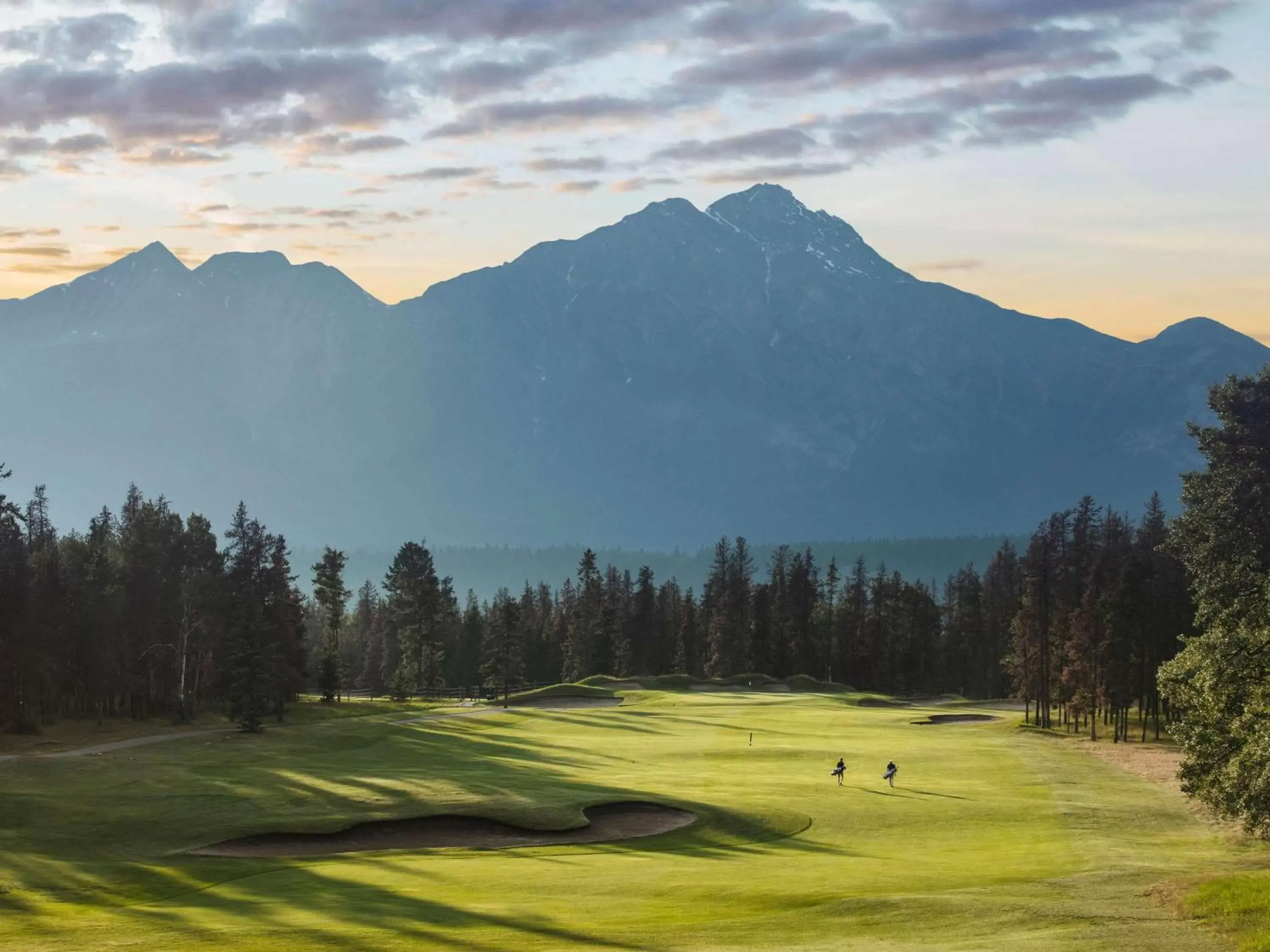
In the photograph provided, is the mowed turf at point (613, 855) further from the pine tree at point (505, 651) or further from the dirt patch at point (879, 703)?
the dirt patch at point (879, 703)

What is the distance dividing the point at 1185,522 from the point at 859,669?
449 ft

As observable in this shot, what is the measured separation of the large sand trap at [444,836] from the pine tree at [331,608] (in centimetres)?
7323

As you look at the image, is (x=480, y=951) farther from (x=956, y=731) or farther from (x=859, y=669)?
(x=859, y=669)

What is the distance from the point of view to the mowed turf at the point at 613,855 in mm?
34969

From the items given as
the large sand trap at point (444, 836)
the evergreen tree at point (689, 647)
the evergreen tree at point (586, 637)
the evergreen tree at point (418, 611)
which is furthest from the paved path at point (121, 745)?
the evergreen tree at point (689, 647)

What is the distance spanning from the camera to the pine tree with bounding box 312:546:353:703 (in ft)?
415

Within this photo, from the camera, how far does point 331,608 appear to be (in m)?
150

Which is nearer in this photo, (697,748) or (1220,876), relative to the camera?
(1220,876)

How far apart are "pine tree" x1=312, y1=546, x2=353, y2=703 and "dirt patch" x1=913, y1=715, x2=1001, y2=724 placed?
55875mm

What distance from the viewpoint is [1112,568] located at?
109250 millimetres

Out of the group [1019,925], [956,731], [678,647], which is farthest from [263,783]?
[678,647]

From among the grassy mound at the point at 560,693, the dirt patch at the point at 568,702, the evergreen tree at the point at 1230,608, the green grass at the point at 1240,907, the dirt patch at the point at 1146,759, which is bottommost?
the dirt patch at the point at 568,702

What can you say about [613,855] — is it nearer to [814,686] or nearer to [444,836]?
[444,836]

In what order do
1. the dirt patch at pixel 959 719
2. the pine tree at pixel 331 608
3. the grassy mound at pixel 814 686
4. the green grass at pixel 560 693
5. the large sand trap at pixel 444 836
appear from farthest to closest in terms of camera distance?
1. the grassy mound at pixel 814 686
2. the green grass at pixel 560 693
3. the pine tree at pixel 331 608
4. the dirt patch at pixel 959 719
5. the large sand trap at pixel 444 836
